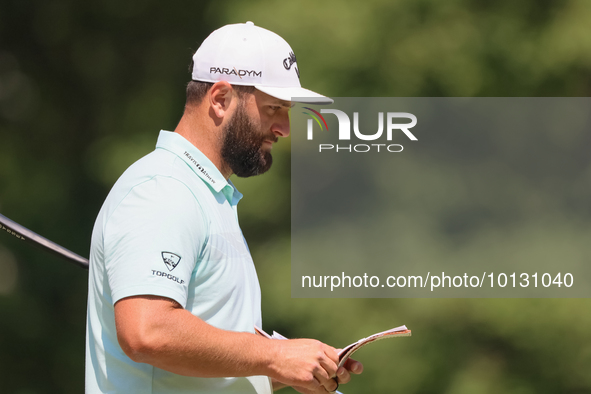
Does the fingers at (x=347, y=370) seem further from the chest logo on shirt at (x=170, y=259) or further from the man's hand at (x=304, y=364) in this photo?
the chest logo on shirt at (x=170, y=259)

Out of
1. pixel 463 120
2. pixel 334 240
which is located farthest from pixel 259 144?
pixel 463 120

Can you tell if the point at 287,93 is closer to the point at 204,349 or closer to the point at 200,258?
the point at 200,258

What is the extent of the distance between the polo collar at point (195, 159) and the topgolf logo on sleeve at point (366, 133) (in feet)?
5.94

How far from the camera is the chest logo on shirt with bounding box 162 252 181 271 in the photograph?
35.9 inches

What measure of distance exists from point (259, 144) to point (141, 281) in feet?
1.23

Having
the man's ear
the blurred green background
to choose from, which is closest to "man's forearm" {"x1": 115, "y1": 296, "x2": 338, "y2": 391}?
the man's ear

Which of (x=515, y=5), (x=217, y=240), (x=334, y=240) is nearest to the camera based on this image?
(x=217, y=240)

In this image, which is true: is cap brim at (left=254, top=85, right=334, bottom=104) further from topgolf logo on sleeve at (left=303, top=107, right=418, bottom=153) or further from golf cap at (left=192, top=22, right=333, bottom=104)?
topgolf logo on sleeve at (left=303, top=107, right=418, bottom=153)

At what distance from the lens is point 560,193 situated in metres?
3.19

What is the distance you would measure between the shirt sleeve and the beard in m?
0.21

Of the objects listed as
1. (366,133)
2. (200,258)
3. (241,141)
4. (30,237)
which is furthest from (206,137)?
(366,133)

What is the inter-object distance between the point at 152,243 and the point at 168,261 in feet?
0.11

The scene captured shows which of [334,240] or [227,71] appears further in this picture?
[334,240]

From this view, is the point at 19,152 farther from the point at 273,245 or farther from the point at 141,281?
the point at 141,281
